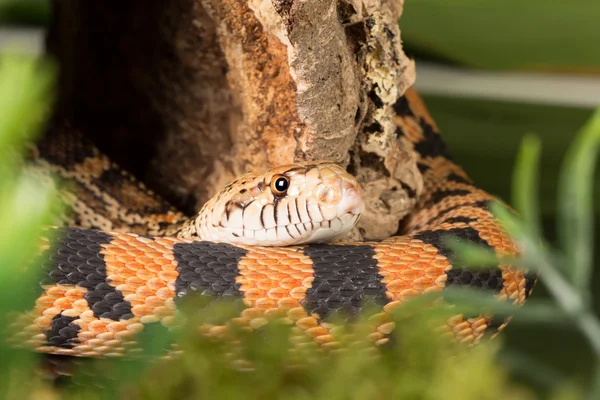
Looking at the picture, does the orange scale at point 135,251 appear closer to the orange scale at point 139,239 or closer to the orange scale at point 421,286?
the orange scale at point 139,239

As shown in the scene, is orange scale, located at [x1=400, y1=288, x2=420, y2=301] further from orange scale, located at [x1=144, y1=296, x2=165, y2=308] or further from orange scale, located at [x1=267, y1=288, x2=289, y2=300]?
orange scale, located at [x1=144, y1=296, x2=165, y2=308]

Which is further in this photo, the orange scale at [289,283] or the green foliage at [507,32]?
the green foliage at [507,32]

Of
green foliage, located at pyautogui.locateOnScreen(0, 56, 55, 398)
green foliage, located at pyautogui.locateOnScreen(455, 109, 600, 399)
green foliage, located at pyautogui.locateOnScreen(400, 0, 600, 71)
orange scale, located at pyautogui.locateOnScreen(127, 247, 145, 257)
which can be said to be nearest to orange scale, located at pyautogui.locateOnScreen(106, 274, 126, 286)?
orange scale, located at pyautogui.locateOnScreen(127, 247, 145, 257)

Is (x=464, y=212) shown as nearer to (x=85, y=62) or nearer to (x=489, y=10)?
(x=85, y=62)

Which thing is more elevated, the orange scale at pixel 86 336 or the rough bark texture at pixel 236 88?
the rough bark texture at pixel 236 88

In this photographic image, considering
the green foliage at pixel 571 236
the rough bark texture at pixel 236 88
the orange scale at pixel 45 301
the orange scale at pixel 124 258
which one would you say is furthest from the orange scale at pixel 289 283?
the green foliage at pixel 571 236

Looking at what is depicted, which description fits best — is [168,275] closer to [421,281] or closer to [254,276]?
[254,276]

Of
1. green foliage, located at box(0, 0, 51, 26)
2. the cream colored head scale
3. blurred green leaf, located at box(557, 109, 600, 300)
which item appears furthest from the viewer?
green foliage, located at box(0, 0, 51, 26)
